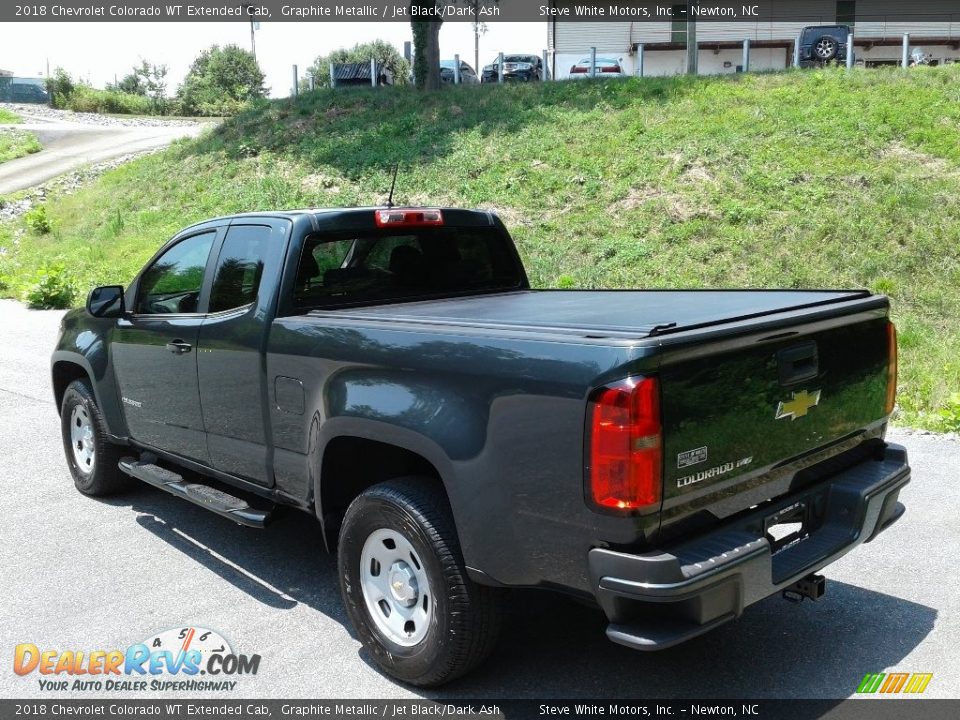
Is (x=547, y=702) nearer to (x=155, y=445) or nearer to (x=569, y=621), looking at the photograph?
(x=569, y=621)

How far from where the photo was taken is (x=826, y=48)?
2480 cm

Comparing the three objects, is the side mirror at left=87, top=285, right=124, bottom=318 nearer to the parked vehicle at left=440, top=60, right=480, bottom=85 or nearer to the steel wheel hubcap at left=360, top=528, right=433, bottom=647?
the steel wheel hubcap at left=360, top=528, right=433, bottom=647

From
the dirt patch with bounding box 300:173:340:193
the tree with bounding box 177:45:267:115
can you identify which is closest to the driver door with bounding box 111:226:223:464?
the dirt patch with bounding box 300:173:340:193

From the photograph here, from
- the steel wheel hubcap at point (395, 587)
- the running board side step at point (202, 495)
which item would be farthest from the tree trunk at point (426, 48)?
the steel wheel hubcap at point (395, 587)

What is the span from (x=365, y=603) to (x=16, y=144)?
35793 mm

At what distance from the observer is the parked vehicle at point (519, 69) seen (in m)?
29.1

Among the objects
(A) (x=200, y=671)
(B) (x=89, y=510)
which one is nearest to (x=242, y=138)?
(B) (x=89, y=510)

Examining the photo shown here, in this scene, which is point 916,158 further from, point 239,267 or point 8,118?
point 8,118

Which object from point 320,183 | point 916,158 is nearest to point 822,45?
point 916,158

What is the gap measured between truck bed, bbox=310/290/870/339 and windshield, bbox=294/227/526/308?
12 cm

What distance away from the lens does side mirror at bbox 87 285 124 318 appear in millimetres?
5215

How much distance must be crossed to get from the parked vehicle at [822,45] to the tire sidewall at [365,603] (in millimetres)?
24304

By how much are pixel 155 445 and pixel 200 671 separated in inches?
69.4

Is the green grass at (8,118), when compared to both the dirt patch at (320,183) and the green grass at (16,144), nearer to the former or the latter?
the green grass at (16,144)
